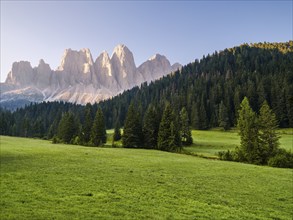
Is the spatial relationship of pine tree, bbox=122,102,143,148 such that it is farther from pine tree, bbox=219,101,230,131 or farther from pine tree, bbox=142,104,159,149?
pine tree, bbox=219,101,230,131

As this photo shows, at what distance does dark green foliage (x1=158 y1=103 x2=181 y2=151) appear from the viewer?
2469 inches

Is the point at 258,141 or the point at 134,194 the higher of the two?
Answer: the point at 258,141

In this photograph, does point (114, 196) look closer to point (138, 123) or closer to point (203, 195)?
point (203, 195)

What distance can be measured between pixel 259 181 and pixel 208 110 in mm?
106530

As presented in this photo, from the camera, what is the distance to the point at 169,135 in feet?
213

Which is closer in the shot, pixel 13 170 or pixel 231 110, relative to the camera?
pixel 13 170

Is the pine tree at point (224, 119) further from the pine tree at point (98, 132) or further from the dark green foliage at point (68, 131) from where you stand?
the dark green foliage at point (68, 131)

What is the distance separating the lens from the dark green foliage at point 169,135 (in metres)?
62.7

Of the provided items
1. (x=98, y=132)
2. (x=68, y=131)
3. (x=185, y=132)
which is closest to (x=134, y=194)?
(x=98, y=132)

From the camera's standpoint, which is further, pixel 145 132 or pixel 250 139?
pixel 145 132

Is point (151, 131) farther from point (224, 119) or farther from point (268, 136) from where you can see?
point (224, 119)

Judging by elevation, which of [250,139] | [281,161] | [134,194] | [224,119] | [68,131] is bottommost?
[281,161]

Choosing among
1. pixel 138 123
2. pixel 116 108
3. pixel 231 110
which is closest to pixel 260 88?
pixel 231 110

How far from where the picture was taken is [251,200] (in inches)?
750
